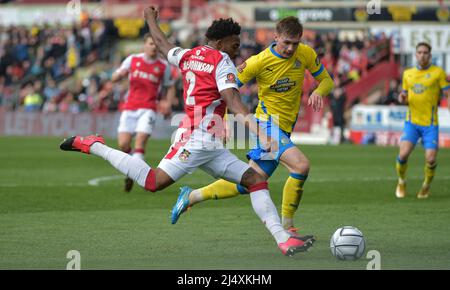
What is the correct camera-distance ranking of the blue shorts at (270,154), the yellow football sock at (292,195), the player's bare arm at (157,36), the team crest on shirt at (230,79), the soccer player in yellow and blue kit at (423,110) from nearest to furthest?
the team crest on shirt at (230,79) < the player's bare arm at (157,36) < the blue shorts at (270,154) < the yellow football sock at (292,195) < the soccer player in yellow and blue kit at (423,110)


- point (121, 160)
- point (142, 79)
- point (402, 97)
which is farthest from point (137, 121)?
point (121, 160)

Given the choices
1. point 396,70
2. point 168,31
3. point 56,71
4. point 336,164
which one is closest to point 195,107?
point 336,164

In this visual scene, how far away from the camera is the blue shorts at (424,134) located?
50.3ft

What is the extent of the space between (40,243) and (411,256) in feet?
12.5

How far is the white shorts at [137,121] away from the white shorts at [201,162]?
705cm

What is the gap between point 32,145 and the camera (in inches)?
1161

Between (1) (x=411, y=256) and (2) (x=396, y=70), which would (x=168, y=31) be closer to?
(2) (x=396, y=70)

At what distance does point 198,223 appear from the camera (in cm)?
1180

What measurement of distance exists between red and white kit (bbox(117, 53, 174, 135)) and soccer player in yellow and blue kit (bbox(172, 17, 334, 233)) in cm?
600

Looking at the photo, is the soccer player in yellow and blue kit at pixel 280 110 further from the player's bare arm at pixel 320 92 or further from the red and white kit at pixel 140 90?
the red and white kit at pixel 140 90

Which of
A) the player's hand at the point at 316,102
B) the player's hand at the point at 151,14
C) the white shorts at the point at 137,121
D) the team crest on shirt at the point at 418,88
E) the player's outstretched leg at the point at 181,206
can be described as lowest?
the player's outstretched leg at the point at 181,206

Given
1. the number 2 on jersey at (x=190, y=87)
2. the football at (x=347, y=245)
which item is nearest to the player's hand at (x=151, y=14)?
the number 2 on jersey at (x=190, y=87)

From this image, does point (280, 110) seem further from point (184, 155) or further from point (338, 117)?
point (338, 117)

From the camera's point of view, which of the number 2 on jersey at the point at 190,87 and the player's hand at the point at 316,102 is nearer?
the number 2 on jersey at the point at 190,87
